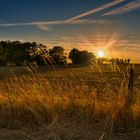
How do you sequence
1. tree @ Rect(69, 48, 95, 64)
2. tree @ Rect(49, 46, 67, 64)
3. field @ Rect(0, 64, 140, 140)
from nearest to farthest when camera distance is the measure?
1. field @ Rect(0, 64, 140, 140)
2. tree @ Rect(49, 46, 67, 64)
3. tree @ Rect(69, 48, 95, 64)

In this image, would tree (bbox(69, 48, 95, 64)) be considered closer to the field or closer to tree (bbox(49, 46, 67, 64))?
tree (bbox(49, 46, 67, 64))

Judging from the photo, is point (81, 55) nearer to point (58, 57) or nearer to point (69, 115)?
point (58, 57)

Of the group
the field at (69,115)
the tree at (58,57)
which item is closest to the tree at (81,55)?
the tree at (58,57)

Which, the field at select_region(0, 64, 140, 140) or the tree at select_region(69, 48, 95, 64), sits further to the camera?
the tree at select_region(69, 48, 95, 64)


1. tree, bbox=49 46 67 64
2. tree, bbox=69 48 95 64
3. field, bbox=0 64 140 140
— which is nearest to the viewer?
field, bbox=0 64 140 140

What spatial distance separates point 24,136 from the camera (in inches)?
210

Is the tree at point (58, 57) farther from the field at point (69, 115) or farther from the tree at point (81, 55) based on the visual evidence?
the field at point (69, 115)

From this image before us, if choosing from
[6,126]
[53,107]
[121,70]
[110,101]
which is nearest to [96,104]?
[110,101]

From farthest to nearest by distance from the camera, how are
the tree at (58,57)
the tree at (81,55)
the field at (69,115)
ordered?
the tree at (81,55), the tree at (58,57), the field at (69,115)

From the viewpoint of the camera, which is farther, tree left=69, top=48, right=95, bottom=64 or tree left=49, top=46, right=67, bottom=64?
tree left=69, top=48, right=95, bottom=64

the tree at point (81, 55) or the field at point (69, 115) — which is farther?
the tree at point (81, 55)

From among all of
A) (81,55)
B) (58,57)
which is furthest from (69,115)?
(81,55)

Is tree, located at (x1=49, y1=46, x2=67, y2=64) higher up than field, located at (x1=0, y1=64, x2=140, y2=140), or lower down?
higher up

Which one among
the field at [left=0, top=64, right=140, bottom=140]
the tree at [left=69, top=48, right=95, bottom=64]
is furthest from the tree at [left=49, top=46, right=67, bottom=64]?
the field at [left=0, top=64, right=140, bottom=140]
